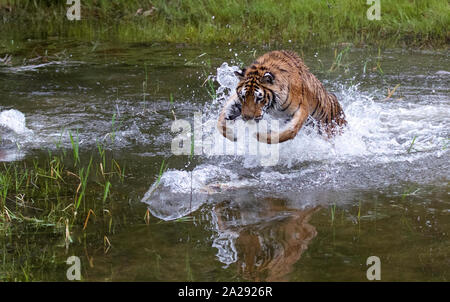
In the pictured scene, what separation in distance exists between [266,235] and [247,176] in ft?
3.58

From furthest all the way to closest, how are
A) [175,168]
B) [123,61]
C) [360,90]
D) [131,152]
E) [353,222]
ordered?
1. [123,61]
2. [360,90]
3. [131,152]
4. [175,168]
5. [353,222]

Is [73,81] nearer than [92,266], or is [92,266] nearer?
[92,266]

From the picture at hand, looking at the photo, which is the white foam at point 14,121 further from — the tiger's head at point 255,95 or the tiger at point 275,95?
the tiger's head at point 255,95

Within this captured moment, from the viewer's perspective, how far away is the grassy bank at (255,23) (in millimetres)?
8992

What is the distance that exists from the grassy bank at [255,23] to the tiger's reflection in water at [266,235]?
18.2ft

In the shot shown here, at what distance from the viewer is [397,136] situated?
543 cm

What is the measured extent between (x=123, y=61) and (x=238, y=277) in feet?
18.7

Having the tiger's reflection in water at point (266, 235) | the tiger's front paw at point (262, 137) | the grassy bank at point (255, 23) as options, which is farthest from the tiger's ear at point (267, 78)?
the grassy bank at point (255, 23)

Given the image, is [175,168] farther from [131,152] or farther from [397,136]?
[397,136]

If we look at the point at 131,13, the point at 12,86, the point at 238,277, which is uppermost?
the point at 131,13

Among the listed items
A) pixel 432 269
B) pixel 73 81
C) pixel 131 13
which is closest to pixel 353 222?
pixel 432 269

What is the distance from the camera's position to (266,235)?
3420 mm

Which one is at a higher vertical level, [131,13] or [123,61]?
[131,13]

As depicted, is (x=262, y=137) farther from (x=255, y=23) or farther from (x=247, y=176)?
(x=255, y=23)
